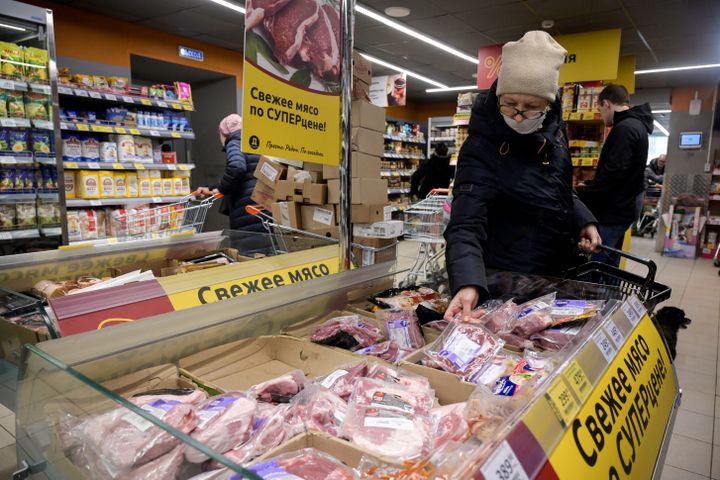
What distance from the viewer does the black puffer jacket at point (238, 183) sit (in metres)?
3.86

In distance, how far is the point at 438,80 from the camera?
11953 mm

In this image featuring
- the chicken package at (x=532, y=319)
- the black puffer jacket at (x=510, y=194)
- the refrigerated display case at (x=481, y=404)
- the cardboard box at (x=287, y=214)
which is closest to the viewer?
the refrigerated display case at (x=481, y=404)

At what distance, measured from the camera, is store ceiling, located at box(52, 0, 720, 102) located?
6293 mm

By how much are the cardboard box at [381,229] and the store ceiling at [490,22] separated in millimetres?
4615

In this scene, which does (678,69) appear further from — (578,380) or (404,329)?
(578,380)

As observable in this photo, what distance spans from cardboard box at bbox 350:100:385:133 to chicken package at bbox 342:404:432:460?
2.02m

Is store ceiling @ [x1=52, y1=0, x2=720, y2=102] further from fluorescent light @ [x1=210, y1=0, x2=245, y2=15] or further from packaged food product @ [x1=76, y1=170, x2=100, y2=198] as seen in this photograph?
packaged food product @ [x1=76, y1=170, x2=100, y2=198]

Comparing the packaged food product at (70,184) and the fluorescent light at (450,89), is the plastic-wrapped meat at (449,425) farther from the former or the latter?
the fluorescent light at (450,89)

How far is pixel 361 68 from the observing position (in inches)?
110

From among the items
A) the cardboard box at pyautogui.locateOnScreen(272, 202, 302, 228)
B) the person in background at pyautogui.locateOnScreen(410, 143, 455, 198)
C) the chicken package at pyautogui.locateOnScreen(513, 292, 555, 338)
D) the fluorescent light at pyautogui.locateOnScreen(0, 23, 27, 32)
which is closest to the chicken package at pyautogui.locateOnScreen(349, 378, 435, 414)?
the chicken package at pyautogui.locateOnScreen(513, 292, 555, 338)

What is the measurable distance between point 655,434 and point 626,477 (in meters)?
0.34

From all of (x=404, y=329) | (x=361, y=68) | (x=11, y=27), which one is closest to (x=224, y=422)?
(x=404, y=329)

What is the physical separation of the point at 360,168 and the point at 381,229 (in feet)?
1.26

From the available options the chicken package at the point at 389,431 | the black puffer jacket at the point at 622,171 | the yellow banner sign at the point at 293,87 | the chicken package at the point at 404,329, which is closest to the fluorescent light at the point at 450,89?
the black puffer jacket at the point at 622,171
